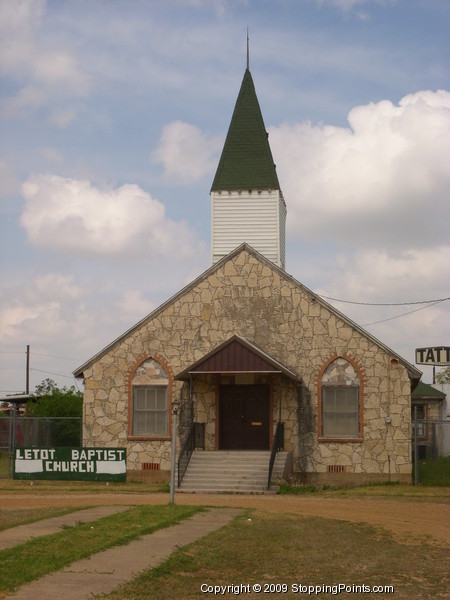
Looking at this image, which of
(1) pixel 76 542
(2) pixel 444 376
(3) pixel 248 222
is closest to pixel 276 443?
(3) pixel 248 222

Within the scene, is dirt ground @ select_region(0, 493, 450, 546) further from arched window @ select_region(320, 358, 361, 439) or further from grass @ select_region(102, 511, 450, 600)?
arched window @ select_region(320, 358, 361, 439)

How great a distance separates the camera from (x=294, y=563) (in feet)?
41.2

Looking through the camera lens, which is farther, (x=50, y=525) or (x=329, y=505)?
(x=329, y=505)

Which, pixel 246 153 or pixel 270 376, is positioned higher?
pixel 246 153

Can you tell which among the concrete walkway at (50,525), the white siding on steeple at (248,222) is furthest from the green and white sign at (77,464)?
the concrete walkway at (50,525)

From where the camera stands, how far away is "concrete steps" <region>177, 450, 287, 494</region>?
2471 centimetres

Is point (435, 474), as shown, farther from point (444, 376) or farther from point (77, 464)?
point (444, 376)

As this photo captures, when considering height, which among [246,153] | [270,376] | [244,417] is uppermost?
[246,153]

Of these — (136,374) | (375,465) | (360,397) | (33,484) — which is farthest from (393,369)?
(33,484)

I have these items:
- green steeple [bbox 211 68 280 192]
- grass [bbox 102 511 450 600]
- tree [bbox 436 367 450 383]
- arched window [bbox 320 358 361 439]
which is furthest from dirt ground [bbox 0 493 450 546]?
tree [bbox 436 367 450 383]

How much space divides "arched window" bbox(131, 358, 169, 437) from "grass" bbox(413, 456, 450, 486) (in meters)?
8.21

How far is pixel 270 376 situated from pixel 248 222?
6.87m

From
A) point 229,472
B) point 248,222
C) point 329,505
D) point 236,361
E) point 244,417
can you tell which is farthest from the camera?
point 248,222

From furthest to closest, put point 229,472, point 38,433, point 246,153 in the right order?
point 38,433
point 246,153
point 229,472
